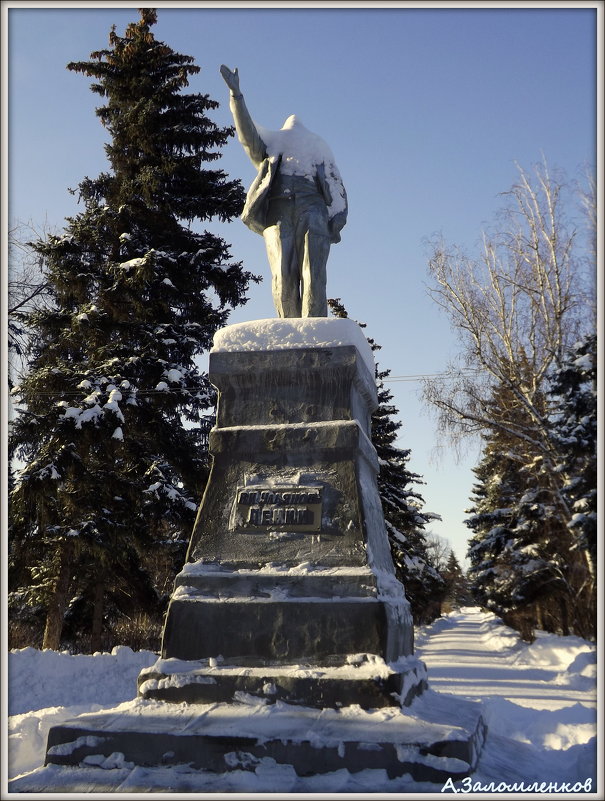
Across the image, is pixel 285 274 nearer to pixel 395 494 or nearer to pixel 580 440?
pixel 580 440

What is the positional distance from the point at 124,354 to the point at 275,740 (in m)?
11.2

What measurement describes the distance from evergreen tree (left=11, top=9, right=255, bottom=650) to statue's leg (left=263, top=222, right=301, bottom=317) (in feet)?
24.5

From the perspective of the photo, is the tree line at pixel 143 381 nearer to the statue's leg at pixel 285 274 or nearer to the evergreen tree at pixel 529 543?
the evergreen tree at pixel 529 543

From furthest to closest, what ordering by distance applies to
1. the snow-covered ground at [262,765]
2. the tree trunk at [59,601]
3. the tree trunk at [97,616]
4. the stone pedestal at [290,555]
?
the tree trunk at [97,616] → the tree trunk at [59,601] → the stone pedestal at [290,555] → the snow-covered ground at [262,765]

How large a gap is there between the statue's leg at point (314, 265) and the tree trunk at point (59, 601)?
849cm

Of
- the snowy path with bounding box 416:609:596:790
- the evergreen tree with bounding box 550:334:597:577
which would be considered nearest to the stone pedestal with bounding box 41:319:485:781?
the snowy path with bounding box 416:609:596:790

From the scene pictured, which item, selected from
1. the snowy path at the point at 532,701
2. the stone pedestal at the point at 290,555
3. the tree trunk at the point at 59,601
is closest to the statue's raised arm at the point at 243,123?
the stone pedestal at the point at 290,555

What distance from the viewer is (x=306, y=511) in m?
4.43

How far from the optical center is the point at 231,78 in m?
5.19

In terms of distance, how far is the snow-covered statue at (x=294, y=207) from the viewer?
18.2 ft

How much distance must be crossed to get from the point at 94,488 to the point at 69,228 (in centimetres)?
566

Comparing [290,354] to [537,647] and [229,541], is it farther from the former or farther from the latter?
[537,647]

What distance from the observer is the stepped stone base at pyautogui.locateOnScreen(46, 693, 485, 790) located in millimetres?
3258

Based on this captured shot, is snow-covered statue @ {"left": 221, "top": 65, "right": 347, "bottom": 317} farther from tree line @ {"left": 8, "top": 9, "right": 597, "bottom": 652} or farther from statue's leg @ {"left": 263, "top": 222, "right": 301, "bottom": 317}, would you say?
tree line @ {"left": 8, "top": 9, "right": 597, "bottom": 652}
